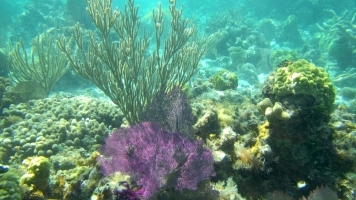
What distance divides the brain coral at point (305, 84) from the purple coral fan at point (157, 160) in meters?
1.84

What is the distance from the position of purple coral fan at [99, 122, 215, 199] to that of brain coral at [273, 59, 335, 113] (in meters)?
1.84

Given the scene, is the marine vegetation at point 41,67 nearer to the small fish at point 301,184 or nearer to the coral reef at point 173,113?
the coral reef at point 173,113

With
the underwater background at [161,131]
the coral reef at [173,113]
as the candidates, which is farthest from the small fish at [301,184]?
the coral reef at [173,113]

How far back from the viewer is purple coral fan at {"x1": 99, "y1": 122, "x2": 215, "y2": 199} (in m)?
2.60

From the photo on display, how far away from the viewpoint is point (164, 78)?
529cm

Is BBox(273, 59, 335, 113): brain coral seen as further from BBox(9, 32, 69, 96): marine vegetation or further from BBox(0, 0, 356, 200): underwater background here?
BBox(9, 32, 69, 96): marine vegetation

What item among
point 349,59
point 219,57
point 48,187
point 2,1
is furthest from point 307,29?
point 2,1

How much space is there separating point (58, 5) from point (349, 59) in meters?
22.5

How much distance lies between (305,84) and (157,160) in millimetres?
2678

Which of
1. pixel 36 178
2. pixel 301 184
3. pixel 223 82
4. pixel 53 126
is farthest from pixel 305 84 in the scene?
pixel 53 126

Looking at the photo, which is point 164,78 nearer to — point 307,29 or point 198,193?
point 198,193

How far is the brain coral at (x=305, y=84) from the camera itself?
3746 mm

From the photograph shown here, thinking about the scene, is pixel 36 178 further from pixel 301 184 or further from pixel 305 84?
pixel 305 84

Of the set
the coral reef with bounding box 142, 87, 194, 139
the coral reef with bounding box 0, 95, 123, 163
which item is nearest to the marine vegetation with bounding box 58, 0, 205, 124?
the coral reef with bounding box 142, 87, 194, 139
